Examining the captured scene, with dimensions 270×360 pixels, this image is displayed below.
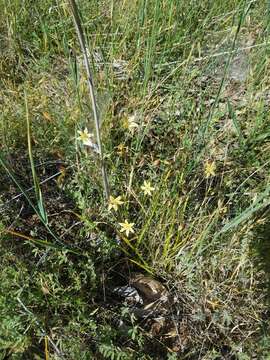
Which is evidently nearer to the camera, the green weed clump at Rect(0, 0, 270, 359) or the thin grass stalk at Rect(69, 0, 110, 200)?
the thin grass stalk at Rect(69, 0, 110, 200)

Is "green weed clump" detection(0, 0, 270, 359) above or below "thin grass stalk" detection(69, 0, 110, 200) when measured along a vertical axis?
below

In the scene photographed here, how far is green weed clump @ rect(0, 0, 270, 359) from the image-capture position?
5.31ft

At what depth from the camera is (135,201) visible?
1.88m

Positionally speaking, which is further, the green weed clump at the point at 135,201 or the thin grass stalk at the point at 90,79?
the green weed clump at the point at 135,201

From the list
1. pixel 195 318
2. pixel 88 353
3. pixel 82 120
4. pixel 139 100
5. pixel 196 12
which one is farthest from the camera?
pixel 196 12

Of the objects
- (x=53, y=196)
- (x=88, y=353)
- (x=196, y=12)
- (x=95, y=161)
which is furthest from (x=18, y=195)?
(x=196, y=12)

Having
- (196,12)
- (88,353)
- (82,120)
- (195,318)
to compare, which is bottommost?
(195,318)

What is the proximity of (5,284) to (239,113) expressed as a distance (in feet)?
4.23

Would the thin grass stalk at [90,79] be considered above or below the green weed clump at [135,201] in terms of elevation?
above

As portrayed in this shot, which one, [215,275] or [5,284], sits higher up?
[5,284]

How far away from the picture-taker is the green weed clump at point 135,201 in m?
1.62

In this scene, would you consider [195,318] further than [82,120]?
No

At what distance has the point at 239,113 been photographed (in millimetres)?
2158

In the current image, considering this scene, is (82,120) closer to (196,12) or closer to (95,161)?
(95,161)
